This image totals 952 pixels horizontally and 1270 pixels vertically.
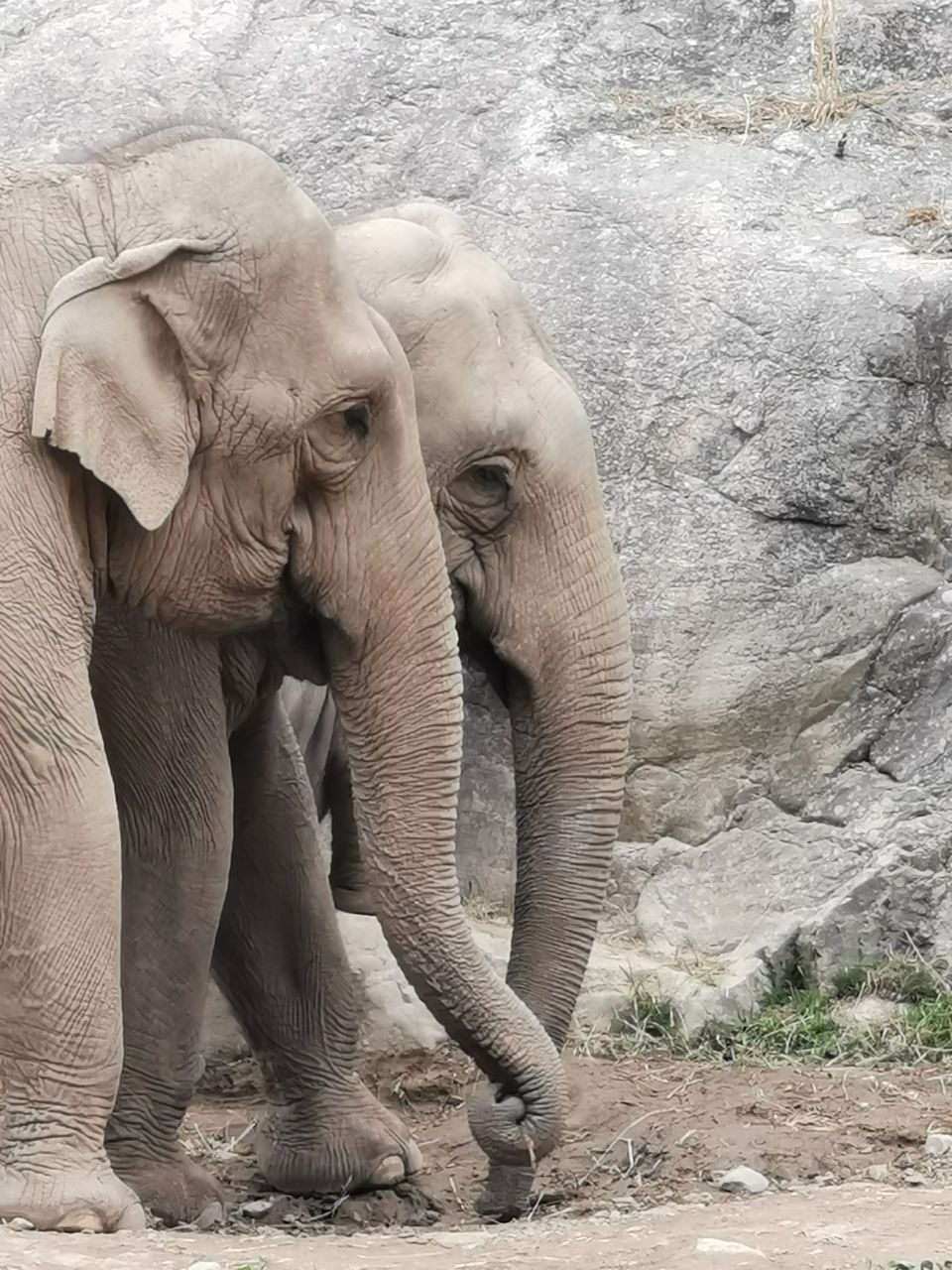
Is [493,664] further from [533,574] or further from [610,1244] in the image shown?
[610,1244]

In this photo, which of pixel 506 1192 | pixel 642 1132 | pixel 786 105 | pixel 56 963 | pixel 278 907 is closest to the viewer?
pixel 56 963

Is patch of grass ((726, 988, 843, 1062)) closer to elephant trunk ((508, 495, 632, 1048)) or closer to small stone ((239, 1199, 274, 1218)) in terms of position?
elephant trunk ((508, 495, 632, 1048))

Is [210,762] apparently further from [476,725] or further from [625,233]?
[625,233]

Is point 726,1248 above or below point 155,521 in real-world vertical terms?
below

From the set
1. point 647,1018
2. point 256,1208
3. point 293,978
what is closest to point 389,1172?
point 256,1208

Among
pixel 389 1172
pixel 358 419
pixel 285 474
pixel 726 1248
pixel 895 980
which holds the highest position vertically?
pixel 358 419

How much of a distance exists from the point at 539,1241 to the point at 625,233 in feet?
15.9

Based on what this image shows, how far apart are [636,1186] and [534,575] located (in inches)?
63.8

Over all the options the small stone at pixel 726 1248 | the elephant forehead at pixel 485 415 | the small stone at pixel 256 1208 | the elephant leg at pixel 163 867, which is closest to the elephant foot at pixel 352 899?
the small stone at pixel 256 1208

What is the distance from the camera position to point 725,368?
29.7ft

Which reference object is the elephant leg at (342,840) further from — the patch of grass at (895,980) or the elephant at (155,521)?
the elephant at (155,521)

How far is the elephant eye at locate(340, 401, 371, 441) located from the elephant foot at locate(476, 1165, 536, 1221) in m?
1.66

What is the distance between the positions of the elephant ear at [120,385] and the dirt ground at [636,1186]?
1.51 m

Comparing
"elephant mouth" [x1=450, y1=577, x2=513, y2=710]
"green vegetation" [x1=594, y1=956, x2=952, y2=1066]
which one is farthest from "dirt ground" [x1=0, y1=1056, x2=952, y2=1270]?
"elephant mouth" [x1=450, y1=577, x2=513, y2=710]
